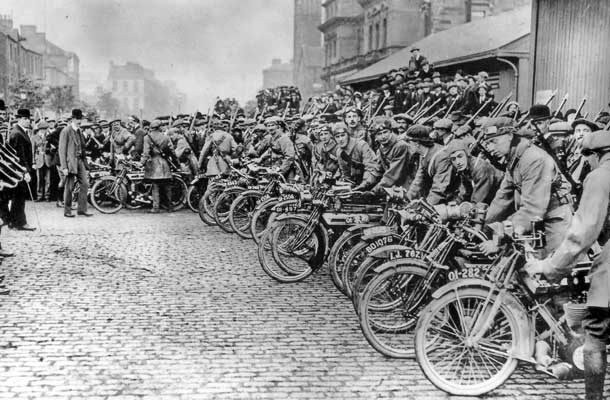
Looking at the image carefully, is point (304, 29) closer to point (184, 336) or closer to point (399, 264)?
point (184, 336)

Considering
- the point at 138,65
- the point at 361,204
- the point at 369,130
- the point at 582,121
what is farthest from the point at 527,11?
the point at 138,65

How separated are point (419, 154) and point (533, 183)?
291cm

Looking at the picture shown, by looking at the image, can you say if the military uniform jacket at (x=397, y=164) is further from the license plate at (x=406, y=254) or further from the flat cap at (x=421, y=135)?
the license plate at (x=406, y=254)

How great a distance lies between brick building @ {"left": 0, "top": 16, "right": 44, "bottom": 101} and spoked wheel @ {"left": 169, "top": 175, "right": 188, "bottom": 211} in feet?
112

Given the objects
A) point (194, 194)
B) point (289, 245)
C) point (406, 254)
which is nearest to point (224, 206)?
point (194, 194)

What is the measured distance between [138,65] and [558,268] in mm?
139882

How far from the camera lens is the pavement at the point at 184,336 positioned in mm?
5078

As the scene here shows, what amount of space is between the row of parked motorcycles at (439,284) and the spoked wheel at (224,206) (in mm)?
3446

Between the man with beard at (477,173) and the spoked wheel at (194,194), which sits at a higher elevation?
the man with beard at (477,173)

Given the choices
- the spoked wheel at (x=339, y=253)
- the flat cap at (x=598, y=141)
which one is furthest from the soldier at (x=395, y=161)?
the flat cap at (x=598, y=141)

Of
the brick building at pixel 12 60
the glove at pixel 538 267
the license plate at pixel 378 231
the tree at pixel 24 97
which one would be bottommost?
the license plate at pixel 378 231

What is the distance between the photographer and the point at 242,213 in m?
11.7

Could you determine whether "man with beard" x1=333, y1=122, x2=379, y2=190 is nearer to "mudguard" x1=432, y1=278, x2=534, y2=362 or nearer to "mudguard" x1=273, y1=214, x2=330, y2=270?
"mudguard" x1=273, y1=214, x2=330, y2=270

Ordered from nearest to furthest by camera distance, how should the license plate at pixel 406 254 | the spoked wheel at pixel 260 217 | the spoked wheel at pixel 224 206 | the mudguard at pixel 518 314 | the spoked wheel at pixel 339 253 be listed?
the mudguard at pixel 518 314 → the license plate at pixel 406 254 → the spoked wheel at pixel 339 253 → the spoked wheel at pixel 260 217 → the spoked wheel at pixel 224 206
